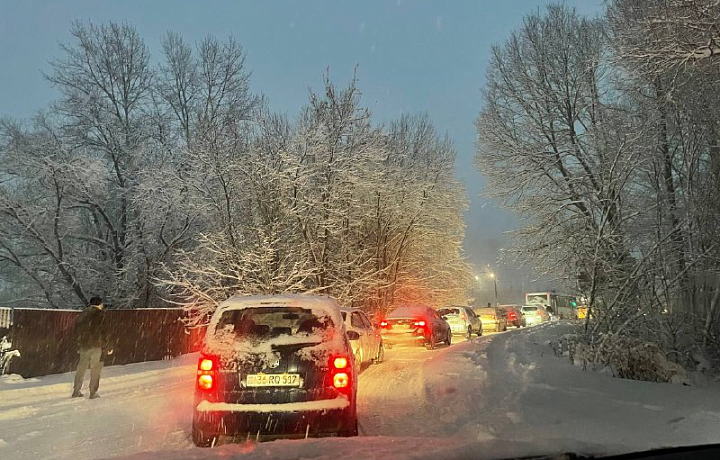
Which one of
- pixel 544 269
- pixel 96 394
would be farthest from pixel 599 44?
pixel 96 394

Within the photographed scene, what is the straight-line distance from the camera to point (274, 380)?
6164 mm

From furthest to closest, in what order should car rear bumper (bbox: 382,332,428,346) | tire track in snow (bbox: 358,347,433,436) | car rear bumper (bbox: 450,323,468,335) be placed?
1. car rear bumper (bbox: 450,323,468,335)
2. car rear bumper (bbox: 382,332,428,346)
3. tire track in snow (bbox: 358,347,433,436)

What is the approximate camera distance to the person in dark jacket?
34.8ft

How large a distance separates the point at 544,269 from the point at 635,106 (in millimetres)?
6450

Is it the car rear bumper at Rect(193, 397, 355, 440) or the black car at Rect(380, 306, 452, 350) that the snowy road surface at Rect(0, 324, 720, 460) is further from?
the black car at Rect(380, 306, 452, 350)

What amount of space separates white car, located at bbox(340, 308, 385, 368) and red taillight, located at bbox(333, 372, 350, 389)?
6.47m

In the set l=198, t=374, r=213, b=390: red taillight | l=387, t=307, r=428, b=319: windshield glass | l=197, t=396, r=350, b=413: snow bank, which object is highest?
l=387, t=307, r=428, b=319: windshield glass

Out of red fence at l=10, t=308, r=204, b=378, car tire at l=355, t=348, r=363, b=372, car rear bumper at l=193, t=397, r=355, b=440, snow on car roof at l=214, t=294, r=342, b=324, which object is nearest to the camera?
car rear bumper at l=193, t=397, r=355, b=440

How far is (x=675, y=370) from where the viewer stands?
1028 centimetres

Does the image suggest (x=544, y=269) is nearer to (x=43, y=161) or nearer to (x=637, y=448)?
(x=637, y=448)

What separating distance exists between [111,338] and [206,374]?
11.8 m

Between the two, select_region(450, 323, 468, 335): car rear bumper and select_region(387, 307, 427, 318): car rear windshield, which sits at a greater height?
select_region(387, 307, 427, 318): car rear windshield

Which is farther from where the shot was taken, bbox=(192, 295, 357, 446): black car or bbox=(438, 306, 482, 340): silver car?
bbox=(438, 306, 482, 340): silver car

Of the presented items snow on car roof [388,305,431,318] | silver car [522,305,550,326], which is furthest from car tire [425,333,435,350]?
silver car [522,305,550,326]
